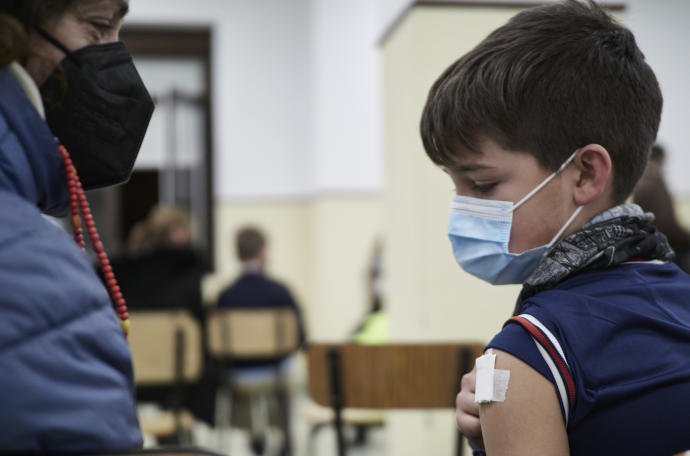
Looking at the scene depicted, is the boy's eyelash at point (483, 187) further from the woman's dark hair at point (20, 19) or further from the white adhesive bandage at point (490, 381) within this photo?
the woman's dark hair at point (20, 19)

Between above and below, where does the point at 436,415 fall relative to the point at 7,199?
below

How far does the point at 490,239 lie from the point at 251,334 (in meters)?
3.46

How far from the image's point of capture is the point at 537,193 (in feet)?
3.58

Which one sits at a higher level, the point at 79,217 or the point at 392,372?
the point at 79,217

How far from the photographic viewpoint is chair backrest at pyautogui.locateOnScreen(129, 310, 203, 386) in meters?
3.51

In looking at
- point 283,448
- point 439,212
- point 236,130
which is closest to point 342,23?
point 236,130

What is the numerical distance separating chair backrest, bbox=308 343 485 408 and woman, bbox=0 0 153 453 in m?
1.20

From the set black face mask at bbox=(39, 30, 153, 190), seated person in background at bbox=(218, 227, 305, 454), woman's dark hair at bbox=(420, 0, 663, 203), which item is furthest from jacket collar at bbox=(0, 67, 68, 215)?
seated person in background at bbox=(218, 227, 305, 454)

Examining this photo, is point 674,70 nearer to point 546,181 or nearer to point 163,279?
point 163,279

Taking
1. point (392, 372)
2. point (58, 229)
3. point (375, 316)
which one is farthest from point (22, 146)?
point (375, 316)

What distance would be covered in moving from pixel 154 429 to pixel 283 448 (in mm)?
1073

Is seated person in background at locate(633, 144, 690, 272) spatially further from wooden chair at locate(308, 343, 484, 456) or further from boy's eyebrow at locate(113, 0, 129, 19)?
boy's eyebrow at locate(113, 0, 129, 19)

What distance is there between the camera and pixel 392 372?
7.09 feet

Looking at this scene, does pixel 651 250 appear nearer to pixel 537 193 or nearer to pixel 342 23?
pixel 537 193
